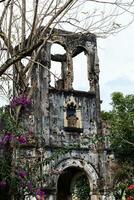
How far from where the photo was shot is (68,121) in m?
16.3

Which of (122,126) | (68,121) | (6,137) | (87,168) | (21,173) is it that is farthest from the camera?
(122,126)

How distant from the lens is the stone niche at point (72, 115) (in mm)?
16234

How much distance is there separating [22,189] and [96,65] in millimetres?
8339

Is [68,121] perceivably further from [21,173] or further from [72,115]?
[21,173]

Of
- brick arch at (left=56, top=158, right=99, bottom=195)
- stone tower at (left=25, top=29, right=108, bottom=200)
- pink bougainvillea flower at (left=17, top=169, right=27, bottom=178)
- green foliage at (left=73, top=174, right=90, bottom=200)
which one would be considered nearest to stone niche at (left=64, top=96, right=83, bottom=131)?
stone tower at (left=25, top=29, right=108, bottom=200)

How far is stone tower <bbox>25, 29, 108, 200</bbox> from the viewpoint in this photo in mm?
15508

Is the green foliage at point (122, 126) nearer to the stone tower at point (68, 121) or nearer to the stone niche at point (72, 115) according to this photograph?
the stone tower at point (68, 121)

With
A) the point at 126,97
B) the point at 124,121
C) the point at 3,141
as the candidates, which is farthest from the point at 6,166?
the point at 126,97

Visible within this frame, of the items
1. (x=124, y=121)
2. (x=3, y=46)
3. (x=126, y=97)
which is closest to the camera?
(x=3, y=46)

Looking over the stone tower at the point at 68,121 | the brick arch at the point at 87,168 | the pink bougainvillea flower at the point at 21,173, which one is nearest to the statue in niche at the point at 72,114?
the stone tower at the point at 68,121

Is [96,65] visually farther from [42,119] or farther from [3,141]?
[3,141]

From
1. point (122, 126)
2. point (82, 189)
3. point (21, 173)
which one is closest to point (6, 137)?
point (21, 173)

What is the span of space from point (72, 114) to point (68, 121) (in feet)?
1.16

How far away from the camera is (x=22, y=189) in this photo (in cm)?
1023
